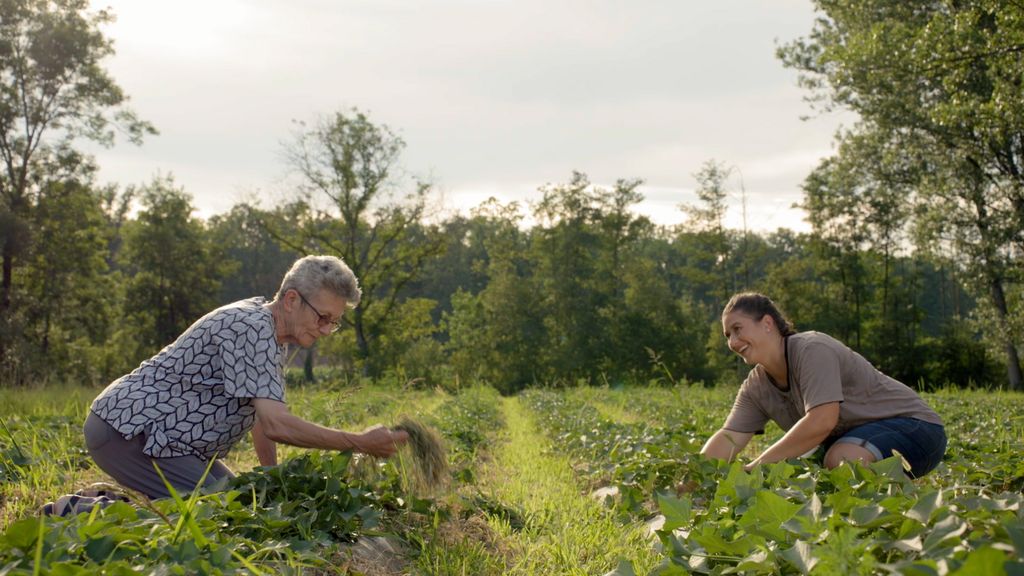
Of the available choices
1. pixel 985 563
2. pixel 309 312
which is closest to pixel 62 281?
pixel 309 312

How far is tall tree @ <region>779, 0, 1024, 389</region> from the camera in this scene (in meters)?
16.8

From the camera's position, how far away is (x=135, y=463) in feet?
13.0

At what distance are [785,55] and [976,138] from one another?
6138mm

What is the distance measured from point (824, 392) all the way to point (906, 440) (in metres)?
0.60

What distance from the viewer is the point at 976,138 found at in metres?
22.5

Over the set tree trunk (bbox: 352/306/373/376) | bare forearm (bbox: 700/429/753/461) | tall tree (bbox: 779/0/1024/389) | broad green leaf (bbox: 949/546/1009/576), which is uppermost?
tall tree (bbox: 779/0/1024/389)

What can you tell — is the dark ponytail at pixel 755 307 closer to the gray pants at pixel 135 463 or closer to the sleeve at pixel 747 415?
the sleeve at pixel 747 415

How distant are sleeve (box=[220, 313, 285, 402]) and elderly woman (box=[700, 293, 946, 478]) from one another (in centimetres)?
259

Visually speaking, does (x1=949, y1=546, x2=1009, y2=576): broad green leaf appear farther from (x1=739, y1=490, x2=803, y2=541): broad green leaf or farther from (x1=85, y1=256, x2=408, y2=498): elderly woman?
(x1=85, y1=256, x2=408, y2=498): elderly woman

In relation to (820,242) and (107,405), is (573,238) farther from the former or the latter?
(107,405)

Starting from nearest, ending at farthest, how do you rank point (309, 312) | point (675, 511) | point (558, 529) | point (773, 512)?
point (773, 512), point (675, 511), point (309, 312), point (558, 529)

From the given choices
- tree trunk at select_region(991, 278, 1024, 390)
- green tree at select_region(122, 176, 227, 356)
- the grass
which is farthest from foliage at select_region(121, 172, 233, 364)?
the grass

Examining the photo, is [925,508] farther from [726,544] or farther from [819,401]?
[819,401]

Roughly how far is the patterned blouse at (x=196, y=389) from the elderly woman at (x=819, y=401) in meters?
2.67
